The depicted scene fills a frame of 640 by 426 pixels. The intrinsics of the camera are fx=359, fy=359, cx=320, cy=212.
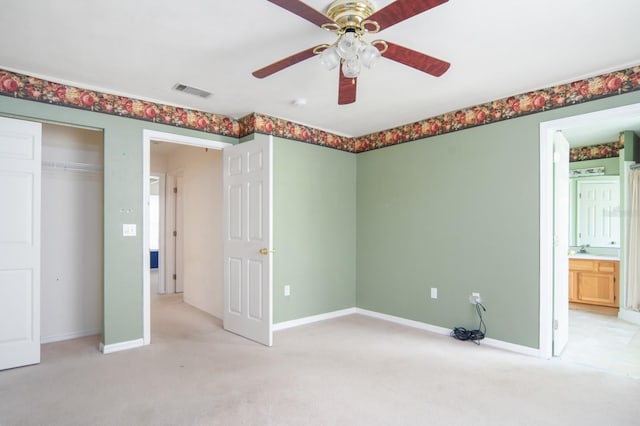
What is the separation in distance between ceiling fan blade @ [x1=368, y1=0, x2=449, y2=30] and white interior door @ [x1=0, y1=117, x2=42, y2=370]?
119 inches

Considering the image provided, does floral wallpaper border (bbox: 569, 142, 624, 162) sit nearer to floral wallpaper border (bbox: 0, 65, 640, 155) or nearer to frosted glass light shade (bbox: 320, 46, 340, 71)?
floral wallpaper border (bbox: 0, 65, 640, 155)

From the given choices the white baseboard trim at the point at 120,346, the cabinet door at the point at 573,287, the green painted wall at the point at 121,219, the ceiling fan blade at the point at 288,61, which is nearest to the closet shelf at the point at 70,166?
the green painted wall at the point at 121,219

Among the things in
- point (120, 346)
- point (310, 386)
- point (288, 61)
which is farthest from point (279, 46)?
point (120, 346)

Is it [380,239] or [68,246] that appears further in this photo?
[380,239]

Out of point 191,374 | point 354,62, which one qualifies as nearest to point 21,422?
point 191,374

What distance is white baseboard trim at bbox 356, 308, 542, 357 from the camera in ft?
11.0

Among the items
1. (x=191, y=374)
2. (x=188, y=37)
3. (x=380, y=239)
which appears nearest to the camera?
(x=188, y=37)

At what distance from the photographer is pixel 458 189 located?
396 centimetres

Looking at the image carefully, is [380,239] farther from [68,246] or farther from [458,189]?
[68,246]

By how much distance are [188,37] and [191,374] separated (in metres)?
2.54

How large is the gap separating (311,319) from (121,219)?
248 cm

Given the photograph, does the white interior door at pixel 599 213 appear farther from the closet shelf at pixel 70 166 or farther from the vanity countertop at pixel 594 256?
the closet shelf at pixel 70 166

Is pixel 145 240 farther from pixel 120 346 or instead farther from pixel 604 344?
pixel 604 344

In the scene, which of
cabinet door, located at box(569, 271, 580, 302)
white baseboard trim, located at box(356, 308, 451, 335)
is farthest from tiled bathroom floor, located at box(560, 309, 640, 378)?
white baseboard trim, located at box(356, 308, 451, 335)
